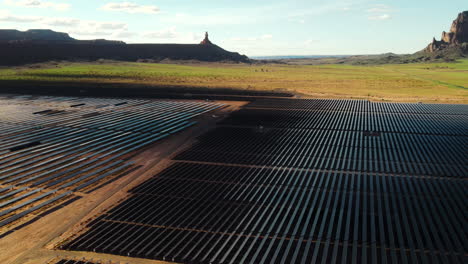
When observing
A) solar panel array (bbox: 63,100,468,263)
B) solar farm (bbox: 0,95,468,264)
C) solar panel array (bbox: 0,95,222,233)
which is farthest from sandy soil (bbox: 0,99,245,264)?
solar panel array (bbox: 0,95,222,233)

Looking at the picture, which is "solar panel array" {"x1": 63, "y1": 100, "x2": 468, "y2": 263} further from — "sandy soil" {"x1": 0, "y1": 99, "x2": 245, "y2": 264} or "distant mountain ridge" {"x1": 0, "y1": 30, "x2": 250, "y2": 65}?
"distant mountain ridge" {"x1": 0, "y1": 30, "x2": 250, "y2": 65}

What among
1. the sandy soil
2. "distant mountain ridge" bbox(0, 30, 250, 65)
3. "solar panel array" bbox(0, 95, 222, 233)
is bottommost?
the sandy soil

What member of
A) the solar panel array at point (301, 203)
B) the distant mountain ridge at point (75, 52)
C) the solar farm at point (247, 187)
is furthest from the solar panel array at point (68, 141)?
the distant mountain ridge at point (75, 52)

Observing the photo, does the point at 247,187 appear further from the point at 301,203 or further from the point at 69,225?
the point at 69,225

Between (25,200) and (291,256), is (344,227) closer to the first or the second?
(291,256)

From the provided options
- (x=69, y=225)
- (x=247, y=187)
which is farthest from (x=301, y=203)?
(x=69, y=225)

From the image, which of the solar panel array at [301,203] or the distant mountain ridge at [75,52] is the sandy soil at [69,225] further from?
the distant mountain ridge at [75,52]
